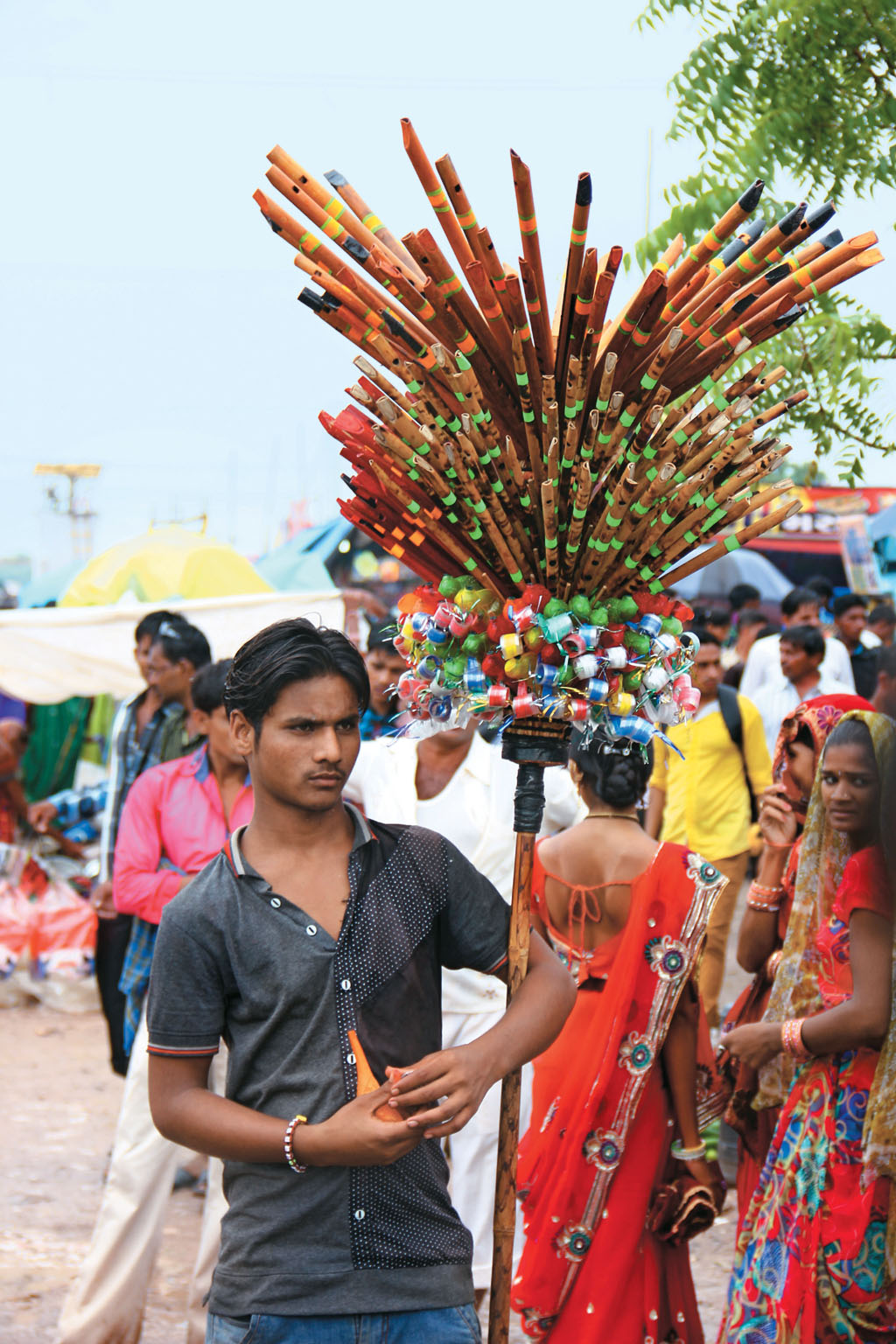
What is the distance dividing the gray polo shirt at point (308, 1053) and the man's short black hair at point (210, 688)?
2.22 metres

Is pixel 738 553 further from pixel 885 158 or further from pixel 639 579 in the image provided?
pixel 639 579

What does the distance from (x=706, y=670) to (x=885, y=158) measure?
3356mm

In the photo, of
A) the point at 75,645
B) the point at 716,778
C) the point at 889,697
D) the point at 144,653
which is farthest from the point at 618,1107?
the point at 75,645

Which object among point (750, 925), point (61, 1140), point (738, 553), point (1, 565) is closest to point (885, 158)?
point (750, 925)

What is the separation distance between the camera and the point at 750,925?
399 cm

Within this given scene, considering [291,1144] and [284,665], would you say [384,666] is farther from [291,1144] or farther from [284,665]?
[291,1144]

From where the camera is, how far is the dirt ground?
480 centimetres

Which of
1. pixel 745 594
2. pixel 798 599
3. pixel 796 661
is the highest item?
pixel 745 594

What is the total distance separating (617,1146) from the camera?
3664 mm

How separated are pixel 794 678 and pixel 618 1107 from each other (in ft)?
16.0

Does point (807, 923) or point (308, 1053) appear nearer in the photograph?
point (308, 1053)

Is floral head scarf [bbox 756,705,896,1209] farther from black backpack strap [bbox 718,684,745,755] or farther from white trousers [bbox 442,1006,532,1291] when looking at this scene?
black backpack strap [bbox 718,684,745,755]

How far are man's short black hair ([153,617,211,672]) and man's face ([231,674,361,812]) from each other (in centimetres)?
358

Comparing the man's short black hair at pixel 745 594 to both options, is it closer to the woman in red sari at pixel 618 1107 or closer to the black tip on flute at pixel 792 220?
the woman in red sari at pixel 618 1107
